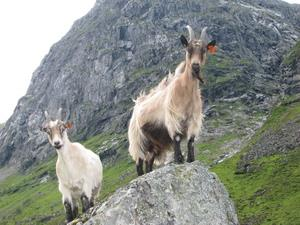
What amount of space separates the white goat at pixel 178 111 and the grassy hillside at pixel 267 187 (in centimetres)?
6230

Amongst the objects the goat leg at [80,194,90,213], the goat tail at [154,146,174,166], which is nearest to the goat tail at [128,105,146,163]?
the goat tail at [154,146,174,166]

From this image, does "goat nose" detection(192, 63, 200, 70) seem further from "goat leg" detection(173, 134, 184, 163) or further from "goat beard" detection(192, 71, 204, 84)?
"goat leg" detection(173, 134, 184, 163)

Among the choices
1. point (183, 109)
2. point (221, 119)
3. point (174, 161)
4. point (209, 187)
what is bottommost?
point (221, 119)

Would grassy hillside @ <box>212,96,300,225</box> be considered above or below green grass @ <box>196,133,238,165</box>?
above

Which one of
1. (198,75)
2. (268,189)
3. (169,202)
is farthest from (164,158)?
(268,189)

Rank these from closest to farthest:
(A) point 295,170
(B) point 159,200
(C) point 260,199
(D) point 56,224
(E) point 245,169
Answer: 1. (B) point 159,200
2. (C) point 260,199
3. (A) point 295,170
4. (E) point 245,169
5. (D) point 56,224

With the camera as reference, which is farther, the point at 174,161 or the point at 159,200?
the point at 174,161

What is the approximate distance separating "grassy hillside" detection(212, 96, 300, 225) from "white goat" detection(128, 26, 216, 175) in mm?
62304

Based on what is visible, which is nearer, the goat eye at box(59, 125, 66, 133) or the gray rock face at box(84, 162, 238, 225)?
the gray rock face at box(84, 162, 238, 225)

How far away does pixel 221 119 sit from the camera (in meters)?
180

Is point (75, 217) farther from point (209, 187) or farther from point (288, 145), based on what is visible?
point (288, 145)

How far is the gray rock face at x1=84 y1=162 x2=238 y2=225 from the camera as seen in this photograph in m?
14.8

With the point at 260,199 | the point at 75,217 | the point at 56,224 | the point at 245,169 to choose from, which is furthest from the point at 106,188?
the point at 75,217

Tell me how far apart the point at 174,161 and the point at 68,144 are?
3.74 metres
